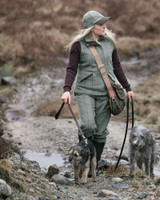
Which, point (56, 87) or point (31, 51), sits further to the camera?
point (31, 51)

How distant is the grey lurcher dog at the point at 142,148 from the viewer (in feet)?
19.4

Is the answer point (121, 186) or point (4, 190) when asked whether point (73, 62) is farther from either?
point (4, 190)

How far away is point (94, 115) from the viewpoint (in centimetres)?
580

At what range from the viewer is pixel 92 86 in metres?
5.75

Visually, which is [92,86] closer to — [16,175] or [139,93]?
[16,175]

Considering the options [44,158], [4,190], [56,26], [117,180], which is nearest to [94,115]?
[117,180]

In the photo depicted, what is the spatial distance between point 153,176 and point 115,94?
1.56 meters

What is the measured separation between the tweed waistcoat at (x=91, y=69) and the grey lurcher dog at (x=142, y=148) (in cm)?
78

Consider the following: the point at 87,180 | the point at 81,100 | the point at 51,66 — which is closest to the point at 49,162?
the point at 87,180

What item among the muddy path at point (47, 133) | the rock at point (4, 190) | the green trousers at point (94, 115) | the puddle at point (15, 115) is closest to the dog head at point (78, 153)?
the green trousers at point (94, 115)

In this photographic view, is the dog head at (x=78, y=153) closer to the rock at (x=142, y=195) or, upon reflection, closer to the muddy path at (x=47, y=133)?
the muddy path at (x=47, y=133)

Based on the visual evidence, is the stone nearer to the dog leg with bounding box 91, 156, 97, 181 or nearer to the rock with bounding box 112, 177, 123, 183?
the rock with bounding box 112, 177, 123, 183

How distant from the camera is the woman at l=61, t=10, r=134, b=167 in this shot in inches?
222

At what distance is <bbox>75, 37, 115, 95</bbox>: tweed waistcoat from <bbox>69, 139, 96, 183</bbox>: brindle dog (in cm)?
74
